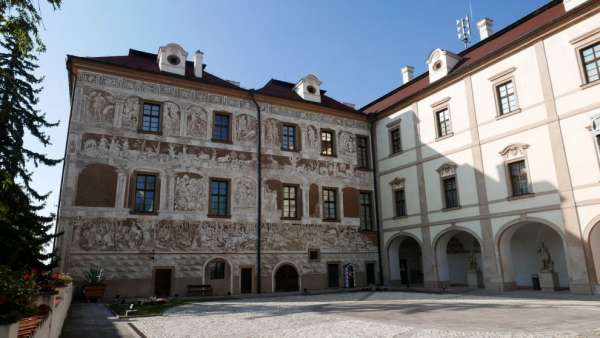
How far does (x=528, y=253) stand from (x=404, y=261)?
6353mm

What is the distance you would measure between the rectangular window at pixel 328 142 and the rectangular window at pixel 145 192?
8718 mm

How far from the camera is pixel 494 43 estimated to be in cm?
1859

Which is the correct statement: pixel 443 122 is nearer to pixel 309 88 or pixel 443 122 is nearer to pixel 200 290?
pixel 309 88

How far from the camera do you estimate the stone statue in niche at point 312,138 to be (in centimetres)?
2120

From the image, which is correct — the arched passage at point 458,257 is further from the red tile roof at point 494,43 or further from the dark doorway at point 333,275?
the red tile roof at point 494,43

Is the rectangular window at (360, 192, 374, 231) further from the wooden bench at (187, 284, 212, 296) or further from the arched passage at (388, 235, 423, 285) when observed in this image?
the wooden bench at (187, 284, 212, 296)

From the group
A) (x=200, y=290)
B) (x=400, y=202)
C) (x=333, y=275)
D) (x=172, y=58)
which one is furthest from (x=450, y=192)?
(x=172, y=58)

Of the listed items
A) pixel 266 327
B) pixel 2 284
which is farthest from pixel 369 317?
pixel 2 284

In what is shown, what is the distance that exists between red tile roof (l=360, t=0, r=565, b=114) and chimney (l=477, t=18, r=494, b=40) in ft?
4.89

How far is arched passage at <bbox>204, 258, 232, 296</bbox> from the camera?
56.1 ft

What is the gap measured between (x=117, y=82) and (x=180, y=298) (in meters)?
9.05

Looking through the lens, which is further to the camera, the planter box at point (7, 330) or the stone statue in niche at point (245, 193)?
the stone statue in niche at point (245, 193)

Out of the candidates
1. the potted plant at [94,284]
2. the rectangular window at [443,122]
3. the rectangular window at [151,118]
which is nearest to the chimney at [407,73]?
the rectangular window at [443,122]

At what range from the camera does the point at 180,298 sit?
15.7m
